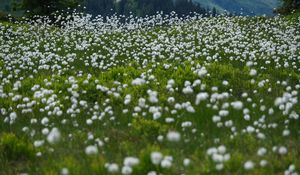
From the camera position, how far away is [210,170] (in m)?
6.43

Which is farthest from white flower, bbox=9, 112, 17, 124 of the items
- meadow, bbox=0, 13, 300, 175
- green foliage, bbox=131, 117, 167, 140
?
green foliage, bbox=131, 117, 167, 140

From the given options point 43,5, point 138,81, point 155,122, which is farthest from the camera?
point 43,5

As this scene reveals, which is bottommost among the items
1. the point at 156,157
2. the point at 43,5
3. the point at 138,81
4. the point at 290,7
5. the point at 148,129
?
the point at 290,7

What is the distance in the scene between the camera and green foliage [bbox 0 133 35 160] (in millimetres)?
8102

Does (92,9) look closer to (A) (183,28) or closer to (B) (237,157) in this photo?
(A) (183,28)

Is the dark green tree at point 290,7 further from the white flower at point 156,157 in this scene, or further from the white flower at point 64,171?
the white flower at point 64,171

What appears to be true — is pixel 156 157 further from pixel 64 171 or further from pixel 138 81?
pixel 138 81

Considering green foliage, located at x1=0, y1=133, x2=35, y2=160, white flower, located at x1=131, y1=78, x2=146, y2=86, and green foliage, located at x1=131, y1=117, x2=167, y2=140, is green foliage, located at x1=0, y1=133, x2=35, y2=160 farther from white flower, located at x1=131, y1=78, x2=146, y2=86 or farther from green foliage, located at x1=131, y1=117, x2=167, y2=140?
white flower, located at x1=131, y1=78, x2=146, y2=86

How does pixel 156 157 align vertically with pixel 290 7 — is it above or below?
above

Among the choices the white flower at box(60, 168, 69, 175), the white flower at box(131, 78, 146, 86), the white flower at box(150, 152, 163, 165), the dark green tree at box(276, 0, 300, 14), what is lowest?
the dark green tree at box(276, 0, 300, 14)

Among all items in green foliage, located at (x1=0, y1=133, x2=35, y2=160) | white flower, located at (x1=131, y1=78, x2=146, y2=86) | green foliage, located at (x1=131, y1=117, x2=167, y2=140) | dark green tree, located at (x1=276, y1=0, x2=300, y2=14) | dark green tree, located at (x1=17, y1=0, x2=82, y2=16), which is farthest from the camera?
dark green tree, located at (x1=17, y1=0, x2=82, y2=16)

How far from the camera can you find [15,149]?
26.8 feet

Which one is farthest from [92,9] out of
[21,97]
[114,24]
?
[21,97]

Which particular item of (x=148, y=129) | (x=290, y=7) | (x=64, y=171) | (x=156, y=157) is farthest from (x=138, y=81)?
(x=290, y=7)
